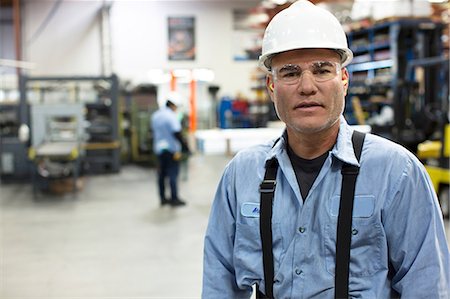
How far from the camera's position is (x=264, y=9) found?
14.0m

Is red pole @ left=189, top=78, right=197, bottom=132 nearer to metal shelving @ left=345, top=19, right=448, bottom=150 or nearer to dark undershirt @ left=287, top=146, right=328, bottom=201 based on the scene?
metal shelving @ left=345, top=19, right=448, bottom=150

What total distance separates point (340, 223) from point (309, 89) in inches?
16.9

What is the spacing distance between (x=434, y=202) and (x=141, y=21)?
2053 cm

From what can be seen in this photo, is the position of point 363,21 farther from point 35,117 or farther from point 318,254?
point 318,254

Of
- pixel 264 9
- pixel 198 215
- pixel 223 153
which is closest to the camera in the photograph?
pixel 198 215

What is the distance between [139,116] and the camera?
1488 cm

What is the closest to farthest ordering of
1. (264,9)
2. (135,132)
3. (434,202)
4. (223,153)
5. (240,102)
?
1. (434,202)
2. (264,9)
3. (135,132)
4. (223,153)
5. (240,102)

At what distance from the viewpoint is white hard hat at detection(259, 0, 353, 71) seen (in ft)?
5.73

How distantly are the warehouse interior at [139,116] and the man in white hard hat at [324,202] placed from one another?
339 centimetres

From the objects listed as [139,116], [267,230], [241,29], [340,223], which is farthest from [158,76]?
[340,223]

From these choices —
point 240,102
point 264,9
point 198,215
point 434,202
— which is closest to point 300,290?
point 434,202

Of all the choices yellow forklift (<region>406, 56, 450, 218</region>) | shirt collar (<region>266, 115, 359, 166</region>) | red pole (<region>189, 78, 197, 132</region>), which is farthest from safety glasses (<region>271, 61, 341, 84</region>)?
red pole (<region>189, 78, 197, 132</region>)

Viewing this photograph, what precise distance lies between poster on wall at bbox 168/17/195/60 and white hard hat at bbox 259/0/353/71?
19.9m

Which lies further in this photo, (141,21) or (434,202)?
(141,21)
